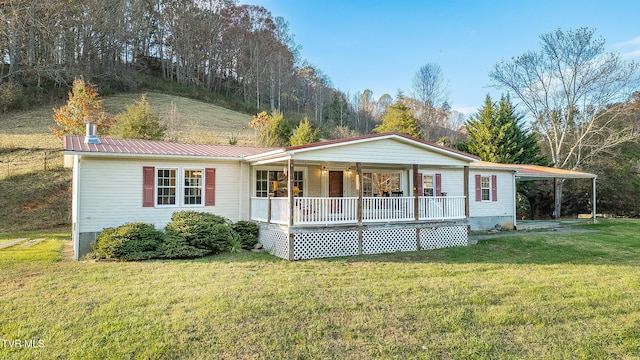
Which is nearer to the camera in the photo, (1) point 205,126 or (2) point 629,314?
(2) point 629,314

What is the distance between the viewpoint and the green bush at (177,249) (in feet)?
33.2

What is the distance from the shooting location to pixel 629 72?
24297 millimetres

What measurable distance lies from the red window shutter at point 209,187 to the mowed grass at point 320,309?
9.57 ft

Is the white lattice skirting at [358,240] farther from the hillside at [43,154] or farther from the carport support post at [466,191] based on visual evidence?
the hillside at [43,154]

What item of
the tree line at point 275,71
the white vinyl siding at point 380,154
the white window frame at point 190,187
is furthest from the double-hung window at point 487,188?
the white window frame at point 190,187

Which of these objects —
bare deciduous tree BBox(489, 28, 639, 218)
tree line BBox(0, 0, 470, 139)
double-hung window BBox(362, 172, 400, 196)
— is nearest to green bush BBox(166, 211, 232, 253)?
double-hung window BBox(362, 172, 400, 196)

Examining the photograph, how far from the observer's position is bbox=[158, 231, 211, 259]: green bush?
1013 centimetres

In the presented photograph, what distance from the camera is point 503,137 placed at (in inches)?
1061

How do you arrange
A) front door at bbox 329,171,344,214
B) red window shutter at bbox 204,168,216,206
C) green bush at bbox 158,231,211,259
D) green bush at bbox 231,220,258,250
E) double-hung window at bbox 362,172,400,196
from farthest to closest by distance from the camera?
1. double-hung window at bbox 362,172,400,196
2. front door at bbox 329,171,344,214
3. red window shutter at bbox 204,168,216,206
4. green bush at bbox 231,220,258,250
5. green bush at bbox 158,231,211,259

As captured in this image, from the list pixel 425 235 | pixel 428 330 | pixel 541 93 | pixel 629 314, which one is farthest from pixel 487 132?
pixel 428 330

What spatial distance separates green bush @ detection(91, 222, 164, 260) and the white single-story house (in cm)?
85

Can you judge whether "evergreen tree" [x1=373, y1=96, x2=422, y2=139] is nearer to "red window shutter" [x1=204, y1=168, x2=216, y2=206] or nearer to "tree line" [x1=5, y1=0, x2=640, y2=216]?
"tree line" [x1=5, y1=0, x2=640, y2=216]

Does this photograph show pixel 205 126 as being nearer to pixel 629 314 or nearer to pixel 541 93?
pixel 541 93

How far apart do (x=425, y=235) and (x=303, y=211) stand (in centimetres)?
422
